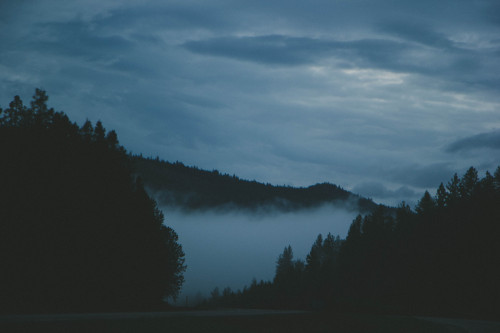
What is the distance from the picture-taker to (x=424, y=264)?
6925 centimetres

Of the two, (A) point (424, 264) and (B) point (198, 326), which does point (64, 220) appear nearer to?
(B) point (198, 326)

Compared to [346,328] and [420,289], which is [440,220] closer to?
[420,289]

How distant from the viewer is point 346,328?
22844 millimetres

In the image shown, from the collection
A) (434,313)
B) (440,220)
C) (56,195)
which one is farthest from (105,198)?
(440,220)

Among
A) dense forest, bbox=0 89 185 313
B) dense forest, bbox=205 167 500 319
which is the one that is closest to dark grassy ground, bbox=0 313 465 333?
dense forest, bbox=0 89 185 313

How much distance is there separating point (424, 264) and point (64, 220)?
158 ft

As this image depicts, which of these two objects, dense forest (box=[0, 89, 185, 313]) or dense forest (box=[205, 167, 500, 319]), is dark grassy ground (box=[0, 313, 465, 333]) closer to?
dense forest (box=[0, 89, 185, 313])

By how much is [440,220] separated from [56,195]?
51691mm

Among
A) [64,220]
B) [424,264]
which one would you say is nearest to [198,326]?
[64,220]

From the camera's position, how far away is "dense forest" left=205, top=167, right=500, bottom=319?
187 ft

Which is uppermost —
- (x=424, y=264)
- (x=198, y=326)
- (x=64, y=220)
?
(x=64, y=220)

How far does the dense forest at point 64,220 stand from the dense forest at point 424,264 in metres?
20.1

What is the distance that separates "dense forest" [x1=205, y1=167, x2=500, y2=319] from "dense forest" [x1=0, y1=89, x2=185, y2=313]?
2006 centimetres

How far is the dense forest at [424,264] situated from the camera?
2240 inches
